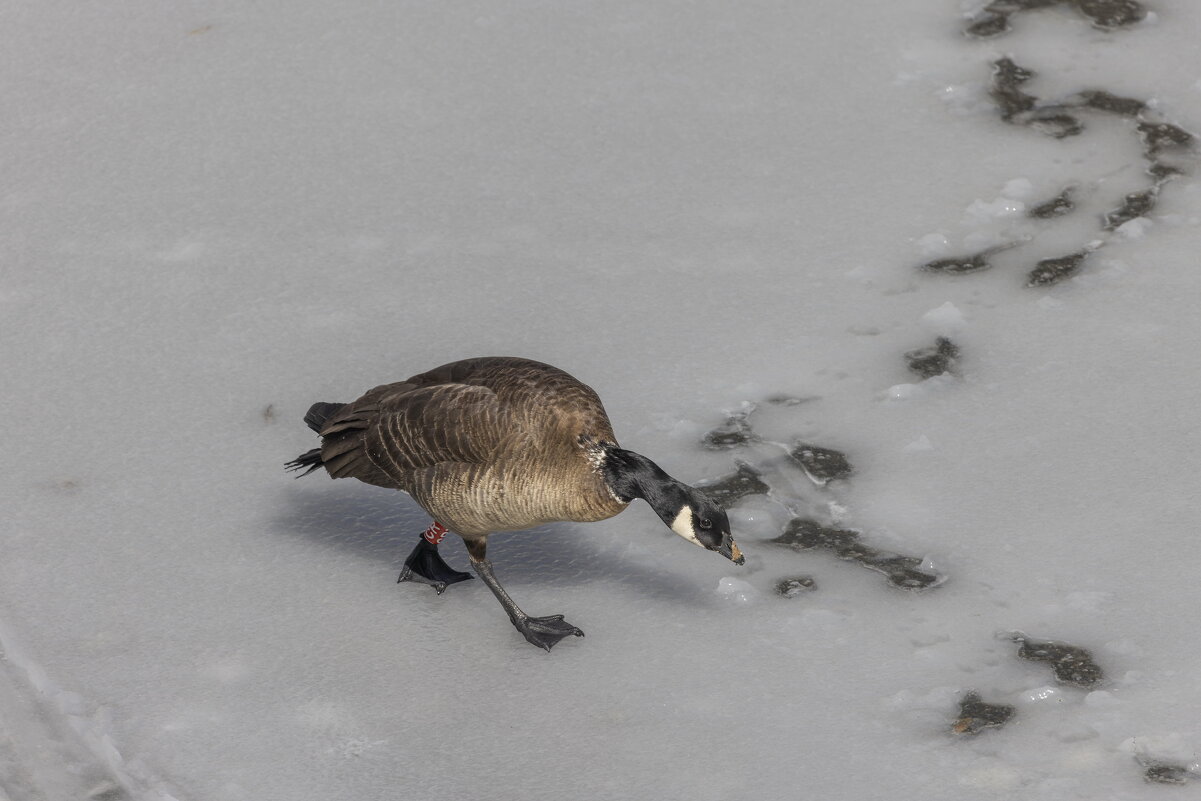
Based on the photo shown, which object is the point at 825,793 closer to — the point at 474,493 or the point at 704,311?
the point at 474,493

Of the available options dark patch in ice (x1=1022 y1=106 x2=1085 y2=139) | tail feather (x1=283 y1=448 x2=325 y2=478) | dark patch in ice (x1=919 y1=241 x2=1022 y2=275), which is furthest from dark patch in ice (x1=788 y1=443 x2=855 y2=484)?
dark patch in ice (x1=1022 y1=106 x2=1085 y2=139)

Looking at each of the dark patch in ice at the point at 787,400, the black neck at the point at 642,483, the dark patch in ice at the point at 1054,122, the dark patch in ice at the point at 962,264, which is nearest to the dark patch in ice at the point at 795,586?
the black neck at the point at 642,483

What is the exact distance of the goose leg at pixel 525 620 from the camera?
15.6 ft

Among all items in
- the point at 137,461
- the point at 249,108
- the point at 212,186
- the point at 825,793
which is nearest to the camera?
the point at 825,793

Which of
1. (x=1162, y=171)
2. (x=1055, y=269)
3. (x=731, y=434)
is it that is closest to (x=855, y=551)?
(x=731, y=434)

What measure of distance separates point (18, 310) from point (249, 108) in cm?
169

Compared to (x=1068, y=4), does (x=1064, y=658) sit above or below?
below

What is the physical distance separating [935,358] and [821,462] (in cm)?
77

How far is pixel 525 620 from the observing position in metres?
4.75

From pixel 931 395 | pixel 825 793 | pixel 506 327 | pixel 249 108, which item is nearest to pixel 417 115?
pixel 249 108

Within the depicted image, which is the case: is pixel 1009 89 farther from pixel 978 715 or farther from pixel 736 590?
pixel 978 715

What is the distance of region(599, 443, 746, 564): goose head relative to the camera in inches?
177

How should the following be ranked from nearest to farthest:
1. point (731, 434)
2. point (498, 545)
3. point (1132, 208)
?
point (498, 545) → point (731, 434) → point (1132, 208)

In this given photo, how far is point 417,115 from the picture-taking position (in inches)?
289
